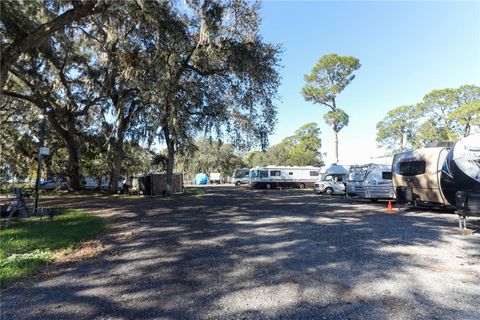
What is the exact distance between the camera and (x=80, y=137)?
27125 mm

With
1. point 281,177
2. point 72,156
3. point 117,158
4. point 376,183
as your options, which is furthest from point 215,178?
point 376,183

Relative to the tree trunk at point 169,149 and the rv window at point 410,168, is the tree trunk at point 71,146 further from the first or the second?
the rv window at point 410,168

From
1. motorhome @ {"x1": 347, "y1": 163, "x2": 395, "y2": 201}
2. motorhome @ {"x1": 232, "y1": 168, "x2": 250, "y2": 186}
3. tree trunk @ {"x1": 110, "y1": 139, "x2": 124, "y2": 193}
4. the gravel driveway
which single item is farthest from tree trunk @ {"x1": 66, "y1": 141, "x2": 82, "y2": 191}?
motorhome @ {"x1": 232, "y1": 168, "x2": 250, "y2": 186}

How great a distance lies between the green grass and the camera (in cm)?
539

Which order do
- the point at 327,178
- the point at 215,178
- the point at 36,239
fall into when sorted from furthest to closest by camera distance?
the point at 215,178
the point at 327,178
the point at 36,239

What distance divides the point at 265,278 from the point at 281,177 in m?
31.1

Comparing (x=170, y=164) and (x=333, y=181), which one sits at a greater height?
(x=170, y=164)

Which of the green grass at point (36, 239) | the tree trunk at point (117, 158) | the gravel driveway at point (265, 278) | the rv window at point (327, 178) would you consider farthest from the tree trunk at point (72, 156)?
the rv window at point (327, 178)

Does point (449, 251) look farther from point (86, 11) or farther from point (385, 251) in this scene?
point (86, 11)

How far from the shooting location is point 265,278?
4.63m

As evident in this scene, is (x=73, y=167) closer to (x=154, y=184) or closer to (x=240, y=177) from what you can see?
(x=154, y=184)

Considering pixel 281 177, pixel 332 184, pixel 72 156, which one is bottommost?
pixel 332 184

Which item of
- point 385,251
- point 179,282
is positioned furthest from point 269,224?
point 179,282

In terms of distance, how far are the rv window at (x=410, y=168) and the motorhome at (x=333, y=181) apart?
9931mm
